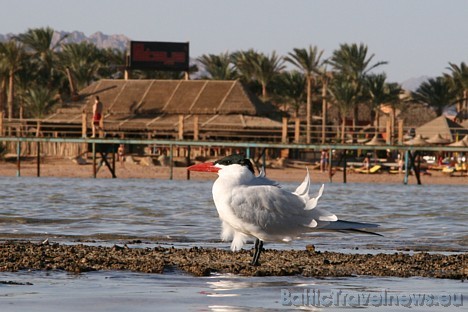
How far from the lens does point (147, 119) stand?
62.0 meters

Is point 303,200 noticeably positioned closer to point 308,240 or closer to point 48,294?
point 48,294

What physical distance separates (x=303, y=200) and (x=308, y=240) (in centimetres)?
446

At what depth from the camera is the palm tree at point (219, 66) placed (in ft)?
261

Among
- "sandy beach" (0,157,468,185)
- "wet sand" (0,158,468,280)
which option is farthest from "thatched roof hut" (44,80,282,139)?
"wet sand" (0,158,468,280)

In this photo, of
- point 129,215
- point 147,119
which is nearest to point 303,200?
point 129,215

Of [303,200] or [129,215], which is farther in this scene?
[129,215]

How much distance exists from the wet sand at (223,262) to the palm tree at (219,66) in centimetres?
6820

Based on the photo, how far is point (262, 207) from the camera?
9539mm

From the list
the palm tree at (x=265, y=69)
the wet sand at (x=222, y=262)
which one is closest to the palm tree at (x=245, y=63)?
the palm tree at (x=265, y=69)

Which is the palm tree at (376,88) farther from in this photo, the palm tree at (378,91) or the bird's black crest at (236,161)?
the bird's black crest at (236,161)

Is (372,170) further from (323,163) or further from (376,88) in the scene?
(376,88)

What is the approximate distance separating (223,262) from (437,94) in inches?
2632

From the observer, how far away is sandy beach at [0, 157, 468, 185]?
48094mm

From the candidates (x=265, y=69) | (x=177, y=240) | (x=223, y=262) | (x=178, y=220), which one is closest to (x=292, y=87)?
(x=265, y=69)
